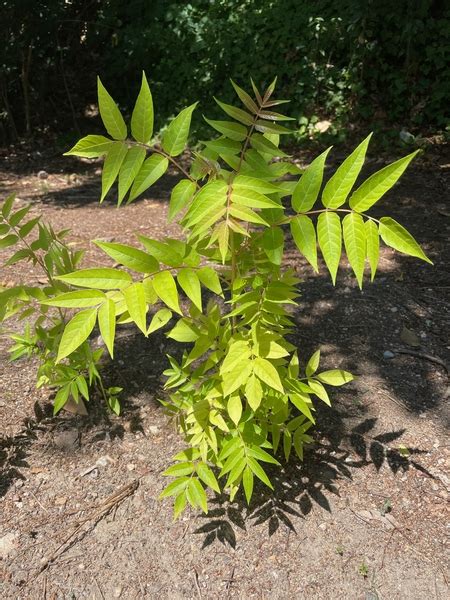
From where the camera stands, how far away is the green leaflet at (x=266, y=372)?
1.43 meters

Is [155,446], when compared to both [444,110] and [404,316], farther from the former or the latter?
[444,110]

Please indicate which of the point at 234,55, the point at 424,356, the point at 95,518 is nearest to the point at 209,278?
the point at 95,518

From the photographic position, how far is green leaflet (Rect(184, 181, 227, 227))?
4.24ft

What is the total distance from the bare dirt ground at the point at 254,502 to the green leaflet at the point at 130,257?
1.16 meters

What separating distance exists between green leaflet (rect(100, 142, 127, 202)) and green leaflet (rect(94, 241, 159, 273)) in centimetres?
16

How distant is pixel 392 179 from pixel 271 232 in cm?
36

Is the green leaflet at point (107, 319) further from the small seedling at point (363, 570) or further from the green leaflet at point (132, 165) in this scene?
the small seedling at point (363, 570)

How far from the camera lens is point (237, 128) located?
1.48 metres

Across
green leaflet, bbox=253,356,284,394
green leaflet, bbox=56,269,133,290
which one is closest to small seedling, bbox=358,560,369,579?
green leaflet, bbox=253,356,284,394

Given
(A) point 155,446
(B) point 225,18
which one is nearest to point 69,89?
(B) point 225,18

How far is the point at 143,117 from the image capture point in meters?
1.43

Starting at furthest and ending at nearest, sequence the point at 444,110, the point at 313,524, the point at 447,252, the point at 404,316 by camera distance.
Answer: the point at 444,110
the point at 447,252
the point at 404,316
the point at 313,524

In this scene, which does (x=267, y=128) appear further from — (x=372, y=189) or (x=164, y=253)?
(x=164, y=253)

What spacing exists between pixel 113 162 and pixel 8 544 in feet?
4.96
